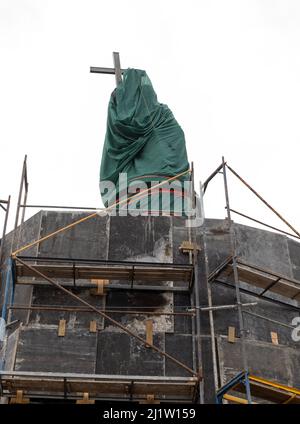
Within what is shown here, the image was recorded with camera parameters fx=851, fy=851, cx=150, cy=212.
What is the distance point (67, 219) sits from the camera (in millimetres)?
14953

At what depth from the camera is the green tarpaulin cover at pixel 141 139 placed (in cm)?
1847

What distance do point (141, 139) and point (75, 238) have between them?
4773 mm

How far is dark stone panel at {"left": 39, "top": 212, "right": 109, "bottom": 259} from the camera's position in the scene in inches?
569

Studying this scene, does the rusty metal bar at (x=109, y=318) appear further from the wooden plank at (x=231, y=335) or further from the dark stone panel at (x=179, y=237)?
the dark stone panel at (x=179, y=237)

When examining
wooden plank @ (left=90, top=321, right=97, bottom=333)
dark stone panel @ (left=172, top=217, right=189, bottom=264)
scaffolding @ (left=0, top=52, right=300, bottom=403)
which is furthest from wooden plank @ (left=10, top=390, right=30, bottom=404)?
dark stone panel @ (left=172, top=217, right=189, bottom=264)

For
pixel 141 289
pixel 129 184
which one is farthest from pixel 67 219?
pixel 129 184

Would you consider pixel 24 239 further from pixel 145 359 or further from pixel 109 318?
pixel 145 359

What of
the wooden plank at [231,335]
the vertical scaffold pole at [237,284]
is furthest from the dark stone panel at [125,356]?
the vertical scaffold pole at [237,284]

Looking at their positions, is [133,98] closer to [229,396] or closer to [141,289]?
[141,289]

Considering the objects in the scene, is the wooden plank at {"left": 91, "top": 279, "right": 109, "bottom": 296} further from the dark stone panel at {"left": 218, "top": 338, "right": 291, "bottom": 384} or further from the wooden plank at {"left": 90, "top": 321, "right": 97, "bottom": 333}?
the dark stone panel at {"left": 218, "top": 338, "right": 291, "bottom": 384}

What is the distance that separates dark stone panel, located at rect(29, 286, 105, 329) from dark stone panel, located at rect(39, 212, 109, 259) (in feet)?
2.40

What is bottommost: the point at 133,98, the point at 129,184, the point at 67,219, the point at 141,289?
the point at 141,289

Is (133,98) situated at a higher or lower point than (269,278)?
higher
